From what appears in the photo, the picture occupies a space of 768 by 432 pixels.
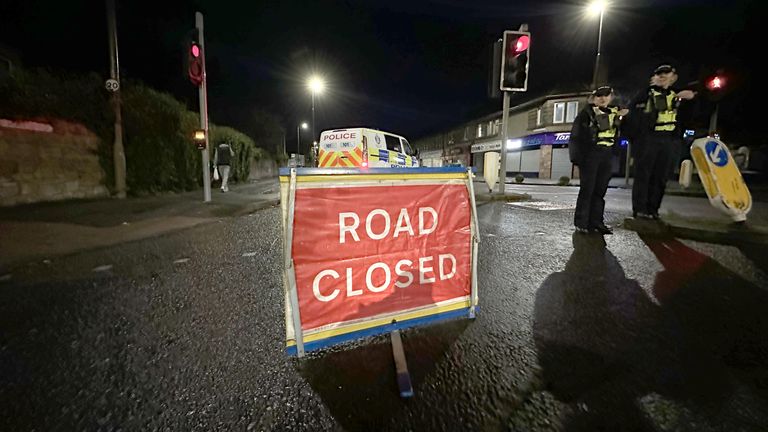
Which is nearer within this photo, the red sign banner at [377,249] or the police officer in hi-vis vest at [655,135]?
the red sign banner at [377,249]

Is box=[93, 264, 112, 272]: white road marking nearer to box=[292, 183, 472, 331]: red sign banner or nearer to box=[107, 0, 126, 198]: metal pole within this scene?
box=[292, 183, 472, 331]: red sign banner

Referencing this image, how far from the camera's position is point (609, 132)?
4.64 meters

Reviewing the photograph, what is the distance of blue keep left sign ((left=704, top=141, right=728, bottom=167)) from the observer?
4.96 meters

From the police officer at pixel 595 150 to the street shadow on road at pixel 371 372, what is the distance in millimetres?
3722

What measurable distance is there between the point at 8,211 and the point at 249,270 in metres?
7.04

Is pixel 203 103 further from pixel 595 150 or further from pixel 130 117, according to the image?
pixel 595 150

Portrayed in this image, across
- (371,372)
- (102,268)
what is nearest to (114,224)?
(102,268)

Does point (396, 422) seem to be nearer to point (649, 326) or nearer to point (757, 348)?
point (649, 326)

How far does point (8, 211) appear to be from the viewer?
6.84 metres

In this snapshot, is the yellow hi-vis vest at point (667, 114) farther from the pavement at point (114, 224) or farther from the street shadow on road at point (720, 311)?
the street shadow on road at point (720, 311)

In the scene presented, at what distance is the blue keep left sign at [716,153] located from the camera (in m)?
4.96

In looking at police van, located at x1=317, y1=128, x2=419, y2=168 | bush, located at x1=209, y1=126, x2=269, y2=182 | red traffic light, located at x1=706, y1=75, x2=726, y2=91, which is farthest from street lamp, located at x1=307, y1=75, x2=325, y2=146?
red traffic light, located at x1=706, y1=75, x2=726, y2=91

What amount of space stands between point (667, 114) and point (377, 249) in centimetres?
504

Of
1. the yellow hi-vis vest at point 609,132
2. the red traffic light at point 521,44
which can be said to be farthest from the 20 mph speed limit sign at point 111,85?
the yellow hi-vis vest at point 609,132
